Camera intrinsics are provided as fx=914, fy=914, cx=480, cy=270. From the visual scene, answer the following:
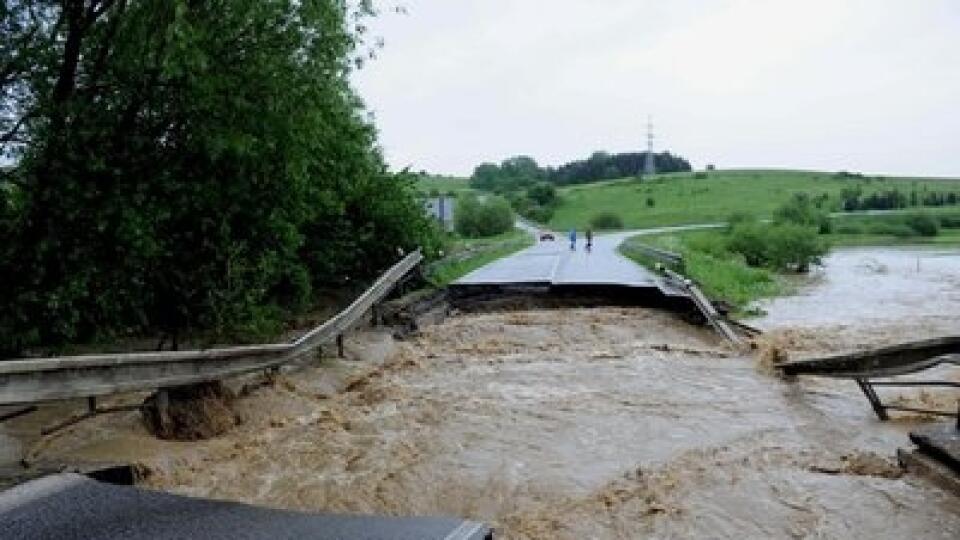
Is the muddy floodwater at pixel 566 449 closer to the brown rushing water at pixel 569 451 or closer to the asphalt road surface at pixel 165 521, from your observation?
the brown rushing water at pixel 569 451

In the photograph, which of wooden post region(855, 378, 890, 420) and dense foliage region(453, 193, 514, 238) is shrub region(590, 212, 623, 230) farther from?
wooden post region(855, 378, 890, 420)

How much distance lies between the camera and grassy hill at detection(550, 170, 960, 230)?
110625 millimetres

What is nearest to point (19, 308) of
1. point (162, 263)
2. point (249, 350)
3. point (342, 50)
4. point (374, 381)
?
point (162, 263)

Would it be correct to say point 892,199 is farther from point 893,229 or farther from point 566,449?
point 566,449

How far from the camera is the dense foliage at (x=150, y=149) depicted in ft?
36.8

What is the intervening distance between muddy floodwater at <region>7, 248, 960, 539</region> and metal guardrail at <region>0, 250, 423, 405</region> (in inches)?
19.0

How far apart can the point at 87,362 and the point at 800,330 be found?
1620 cm

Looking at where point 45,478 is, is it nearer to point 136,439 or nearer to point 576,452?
point 136,439

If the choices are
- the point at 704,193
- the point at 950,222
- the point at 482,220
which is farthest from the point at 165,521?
the point at 704,193

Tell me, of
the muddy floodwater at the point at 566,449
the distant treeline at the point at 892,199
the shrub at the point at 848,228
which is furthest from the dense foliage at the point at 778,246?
the distant treeline at the point at 892,199

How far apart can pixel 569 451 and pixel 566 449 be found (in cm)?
7

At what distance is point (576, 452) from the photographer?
8.43 metres

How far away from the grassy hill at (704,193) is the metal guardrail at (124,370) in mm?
92306

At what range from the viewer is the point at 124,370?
737 cm
